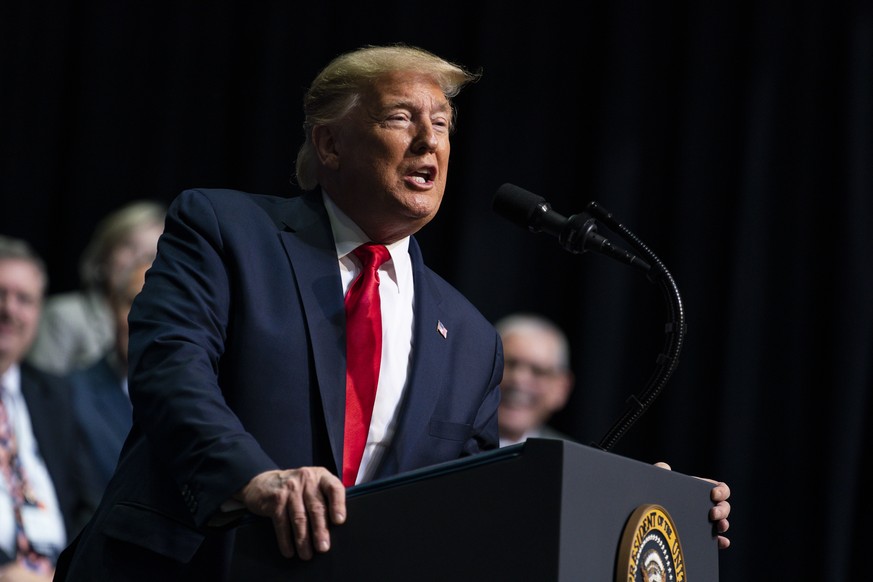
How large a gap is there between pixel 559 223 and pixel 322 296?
365 millimetres

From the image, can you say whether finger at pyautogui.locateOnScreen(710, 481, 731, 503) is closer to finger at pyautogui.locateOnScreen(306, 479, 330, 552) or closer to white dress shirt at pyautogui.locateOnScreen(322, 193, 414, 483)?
white dress shirt at pyautogui.locateOnScreen(322, 193, 414, 483)

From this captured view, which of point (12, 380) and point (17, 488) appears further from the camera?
point (12, 380)

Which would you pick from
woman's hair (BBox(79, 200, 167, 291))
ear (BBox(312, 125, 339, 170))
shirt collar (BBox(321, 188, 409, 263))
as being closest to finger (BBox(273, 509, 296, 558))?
shirt collar (BBox(321, 188, 409, 263))

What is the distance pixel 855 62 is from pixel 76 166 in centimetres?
317

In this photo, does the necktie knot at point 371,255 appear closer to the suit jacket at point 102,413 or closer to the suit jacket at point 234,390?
the suit jacket at point 234,390

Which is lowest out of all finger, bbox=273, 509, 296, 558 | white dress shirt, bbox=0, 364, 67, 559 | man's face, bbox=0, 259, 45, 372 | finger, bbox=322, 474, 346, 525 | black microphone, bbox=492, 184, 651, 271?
white dress shirt, bbox=0, 364, 67, 559

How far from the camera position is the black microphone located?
1706 millimetres

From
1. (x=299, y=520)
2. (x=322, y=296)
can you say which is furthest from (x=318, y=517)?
(x=322, y=296)

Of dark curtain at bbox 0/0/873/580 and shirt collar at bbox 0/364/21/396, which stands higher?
dark curtain at bbox 0/0/873/580

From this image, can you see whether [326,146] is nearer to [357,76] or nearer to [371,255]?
[357,76]

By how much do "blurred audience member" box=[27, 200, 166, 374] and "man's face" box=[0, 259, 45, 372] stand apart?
23 centimetres

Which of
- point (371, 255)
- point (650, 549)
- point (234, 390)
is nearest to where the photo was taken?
point (650, 549)

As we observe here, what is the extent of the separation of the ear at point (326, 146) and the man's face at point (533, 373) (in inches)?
87.8

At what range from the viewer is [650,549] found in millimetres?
1429
